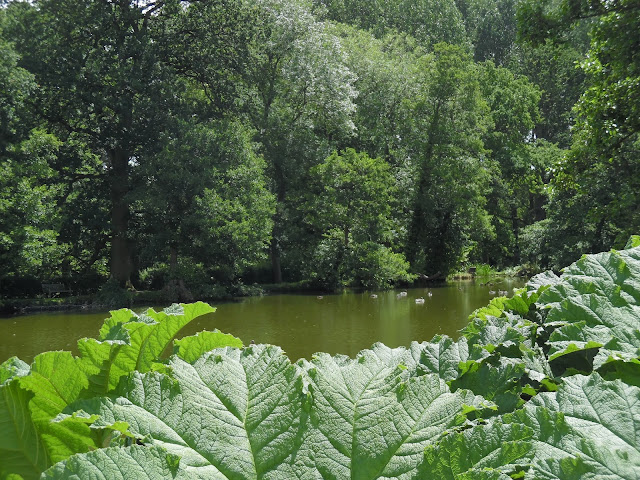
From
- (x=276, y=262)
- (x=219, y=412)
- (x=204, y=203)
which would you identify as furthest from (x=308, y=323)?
(x=219, y=412)

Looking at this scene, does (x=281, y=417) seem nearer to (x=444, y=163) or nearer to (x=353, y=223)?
(x=353, y=223)

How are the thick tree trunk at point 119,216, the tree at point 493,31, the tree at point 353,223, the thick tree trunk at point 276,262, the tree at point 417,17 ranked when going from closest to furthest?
the thick tree trunk at point 119,216, the tree at point 353,223, the thick tree trunk at point 276,262, the tree at point 417,17, the tree at point 493,31

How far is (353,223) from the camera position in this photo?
20016 mm

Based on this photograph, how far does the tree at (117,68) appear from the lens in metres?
17.2

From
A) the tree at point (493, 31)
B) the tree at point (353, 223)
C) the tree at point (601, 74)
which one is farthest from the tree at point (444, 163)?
the tree at point (493, 31)

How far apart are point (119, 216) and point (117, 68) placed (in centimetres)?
478

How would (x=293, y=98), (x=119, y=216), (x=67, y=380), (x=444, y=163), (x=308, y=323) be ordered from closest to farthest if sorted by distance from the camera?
1. (x=67, y=380)
2. (x=308, y=323)
3. (x=119, y=216)
4. (x=293, y=98)
5. (x=444, y=163)

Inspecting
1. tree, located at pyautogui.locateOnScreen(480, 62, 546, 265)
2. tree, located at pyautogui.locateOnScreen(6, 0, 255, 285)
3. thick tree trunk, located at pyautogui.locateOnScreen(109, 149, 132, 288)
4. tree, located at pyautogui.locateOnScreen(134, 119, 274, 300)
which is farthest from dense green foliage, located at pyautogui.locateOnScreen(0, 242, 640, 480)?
tree, located at pyautogui.locateOnScreen(480, 62, 546, 265)

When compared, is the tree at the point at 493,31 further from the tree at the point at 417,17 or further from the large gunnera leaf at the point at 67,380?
the large gunnera leaf at the point at 67,380

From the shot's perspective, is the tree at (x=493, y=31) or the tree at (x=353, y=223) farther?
the tree at (x=493, y=31)

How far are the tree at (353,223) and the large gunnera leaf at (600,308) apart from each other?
1794 centimetres

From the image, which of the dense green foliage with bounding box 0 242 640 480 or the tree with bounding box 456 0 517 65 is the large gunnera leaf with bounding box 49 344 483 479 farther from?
the tree with bounding box 456 0 517 65

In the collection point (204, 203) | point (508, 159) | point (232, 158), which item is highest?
point (508, 159)

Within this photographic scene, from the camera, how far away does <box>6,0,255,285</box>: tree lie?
17.2 meters
